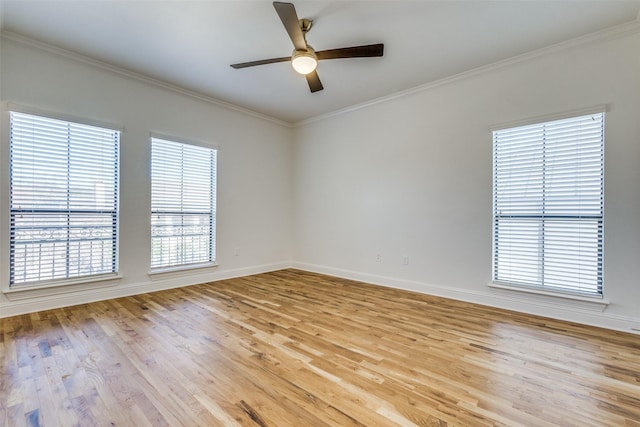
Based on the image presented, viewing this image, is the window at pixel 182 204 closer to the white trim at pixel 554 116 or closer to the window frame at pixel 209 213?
the window frame at pixel 209 213

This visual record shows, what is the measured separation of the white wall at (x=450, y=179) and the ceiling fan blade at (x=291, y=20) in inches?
90.3

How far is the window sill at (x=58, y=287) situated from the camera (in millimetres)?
3039

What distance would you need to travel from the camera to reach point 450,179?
3.84 meters

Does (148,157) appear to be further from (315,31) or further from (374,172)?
(374,172)

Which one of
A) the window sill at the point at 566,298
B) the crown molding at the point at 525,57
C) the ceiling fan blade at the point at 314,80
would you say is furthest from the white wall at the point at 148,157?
A: the window sill at the point at 566,298

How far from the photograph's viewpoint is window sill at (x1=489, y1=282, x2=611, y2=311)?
9.33ft

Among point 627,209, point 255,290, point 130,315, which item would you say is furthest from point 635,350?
point 130,315

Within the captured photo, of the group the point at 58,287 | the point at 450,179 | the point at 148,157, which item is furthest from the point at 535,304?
the point at 58,287

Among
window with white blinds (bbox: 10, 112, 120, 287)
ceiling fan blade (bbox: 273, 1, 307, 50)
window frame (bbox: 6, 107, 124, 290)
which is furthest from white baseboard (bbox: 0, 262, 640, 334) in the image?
ceiling fan blade (bbox: 273, 1, 307, 50)

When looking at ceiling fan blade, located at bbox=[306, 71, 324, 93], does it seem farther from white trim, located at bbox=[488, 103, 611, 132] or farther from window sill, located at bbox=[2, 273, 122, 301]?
window sill, located at bbox=[2, 273, 122, 301]

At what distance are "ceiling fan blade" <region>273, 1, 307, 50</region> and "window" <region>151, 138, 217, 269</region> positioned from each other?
2.68m

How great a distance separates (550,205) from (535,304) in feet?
3.62

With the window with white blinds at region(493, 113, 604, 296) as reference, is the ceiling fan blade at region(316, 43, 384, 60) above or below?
above

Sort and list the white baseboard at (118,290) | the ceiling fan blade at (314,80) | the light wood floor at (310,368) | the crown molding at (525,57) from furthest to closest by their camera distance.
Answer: the white baseboard at (118,290) < the ceiling fan blade at (314,80) < the crown molding at (525,57) < the light wood floor at (310,368)
